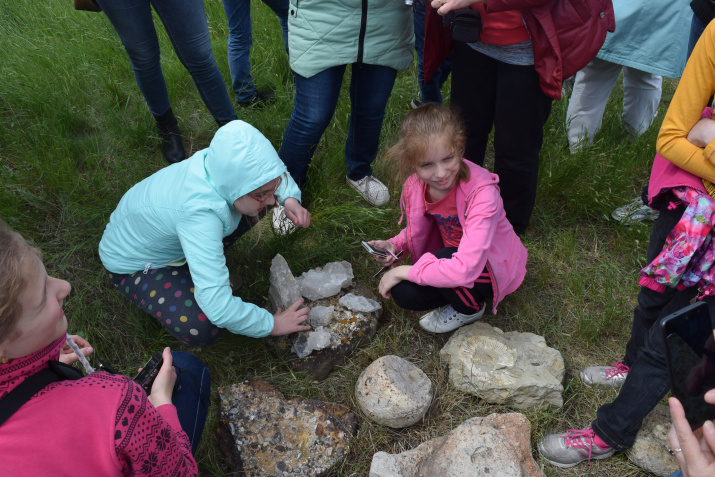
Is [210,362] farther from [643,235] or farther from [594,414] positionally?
[643,235]

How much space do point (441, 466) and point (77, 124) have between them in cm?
298

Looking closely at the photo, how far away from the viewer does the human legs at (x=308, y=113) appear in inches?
98.3

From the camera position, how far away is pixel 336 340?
2.34 metres

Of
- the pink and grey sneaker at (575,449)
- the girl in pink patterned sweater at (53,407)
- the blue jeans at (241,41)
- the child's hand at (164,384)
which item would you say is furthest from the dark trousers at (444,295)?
the blue jeans at (241,41)

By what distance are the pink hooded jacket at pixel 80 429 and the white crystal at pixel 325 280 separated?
123cm

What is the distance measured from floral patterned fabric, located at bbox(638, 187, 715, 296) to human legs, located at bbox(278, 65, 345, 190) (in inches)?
60.1

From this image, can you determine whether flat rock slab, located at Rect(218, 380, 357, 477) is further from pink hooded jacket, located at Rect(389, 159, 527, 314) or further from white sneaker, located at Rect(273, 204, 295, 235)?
white sneaker, located at Rect(273, 204, 295, 235)

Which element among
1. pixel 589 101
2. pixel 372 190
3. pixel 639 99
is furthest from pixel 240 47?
pixel 639 99

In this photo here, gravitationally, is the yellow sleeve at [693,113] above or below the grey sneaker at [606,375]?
above

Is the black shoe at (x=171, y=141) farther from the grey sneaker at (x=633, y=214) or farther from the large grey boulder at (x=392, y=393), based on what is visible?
the grey sneaker at (x=633, y=214)

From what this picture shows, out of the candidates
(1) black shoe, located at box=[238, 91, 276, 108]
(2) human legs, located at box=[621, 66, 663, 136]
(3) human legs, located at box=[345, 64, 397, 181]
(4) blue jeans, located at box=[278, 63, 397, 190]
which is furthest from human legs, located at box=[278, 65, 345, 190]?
(2) human legs, located at box=[621, 66, 663, 136]

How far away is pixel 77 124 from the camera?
3.34m

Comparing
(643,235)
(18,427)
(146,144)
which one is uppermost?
(18,427)

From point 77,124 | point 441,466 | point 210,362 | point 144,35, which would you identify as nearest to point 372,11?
point 144,35
